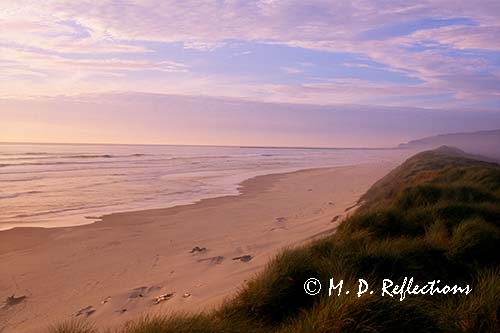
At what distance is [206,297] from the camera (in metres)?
7.73

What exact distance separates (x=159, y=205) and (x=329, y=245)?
13766mm

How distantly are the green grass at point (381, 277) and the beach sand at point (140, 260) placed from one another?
135cm

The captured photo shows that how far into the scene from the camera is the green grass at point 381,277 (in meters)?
4.69

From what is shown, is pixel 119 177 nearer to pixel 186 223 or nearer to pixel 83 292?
pixel 186 223

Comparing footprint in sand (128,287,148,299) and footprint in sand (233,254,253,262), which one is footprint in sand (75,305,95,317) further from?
footprint in sand (233,254,253,262)

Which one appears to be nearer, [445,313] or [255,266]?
[445,313]

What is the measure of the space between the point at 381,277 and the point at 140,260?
20.9 ft

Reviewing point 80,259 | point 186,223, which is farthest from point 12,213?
point 80,259

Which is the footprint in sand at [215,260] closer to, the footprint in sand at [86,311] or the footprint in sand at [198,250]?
the footprint in sand at [198,250]

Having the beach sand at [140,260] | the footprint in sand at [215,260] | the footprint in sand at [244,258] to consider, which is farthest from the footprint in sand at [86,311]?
the footprint in sand at [244,258]

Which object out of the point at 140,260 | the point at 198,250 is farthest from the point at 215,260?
the point at 140,260

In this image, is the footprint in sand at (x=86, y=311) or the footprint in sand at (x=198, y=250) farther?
the footprint in sand at (x=198, y=250)

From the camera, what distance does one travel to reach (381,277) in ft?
20.4

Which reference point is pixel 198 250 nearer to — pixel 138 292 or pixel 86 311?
pixel 138 292
